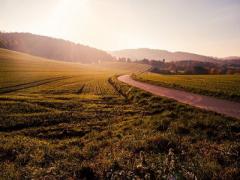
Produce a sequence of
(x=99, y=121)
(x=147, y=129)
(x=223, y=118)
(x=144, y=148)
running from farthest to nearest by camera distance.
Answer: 1. (x=99, y=121)
2. (x=223, y=118)
3. (x=147, y=129)
4. (x=144, y=148)

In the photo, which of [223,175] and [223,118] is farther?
[223,118]

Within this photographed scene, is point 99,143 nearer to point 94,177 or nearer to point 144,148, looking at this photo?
point 144,148

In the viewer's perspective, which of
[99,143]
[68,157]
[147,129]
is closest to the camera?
[68,157]

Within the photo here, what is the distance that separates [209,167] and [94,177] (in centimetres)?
530

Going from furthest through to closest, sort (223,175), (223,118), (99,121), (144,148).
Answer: (99,121), (223,118), (144,148), (223,175)

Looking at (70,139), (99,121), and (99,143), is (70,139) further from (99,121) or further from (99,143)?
(99,121)

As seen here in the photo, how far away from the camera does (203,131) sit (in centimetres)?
1530

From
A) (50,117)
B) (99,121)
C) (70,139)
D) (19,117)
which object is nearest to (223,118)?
(99,121)

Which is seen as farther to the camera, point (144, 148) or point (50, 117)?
point (50, 117)

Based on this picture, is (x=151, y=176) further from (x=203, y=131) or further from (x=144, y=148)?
(x=203, y=131)

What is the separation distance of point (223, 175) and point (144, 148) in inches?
180

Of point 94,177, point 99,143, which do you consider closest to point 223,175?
point 94,177

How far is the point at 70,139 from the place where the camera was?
577 inches

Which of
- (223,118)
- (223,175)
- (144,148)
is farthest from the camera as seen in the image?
(223,118)
